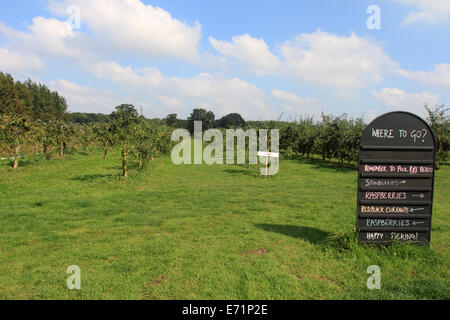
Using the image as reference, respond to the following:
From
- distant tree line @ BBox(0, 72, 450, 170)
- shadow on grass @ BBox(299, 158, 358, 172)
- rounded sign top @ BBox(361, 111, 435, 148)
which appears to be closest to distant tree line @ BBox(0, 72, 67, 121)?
distant tree line @ BBox(0, 72, 450, 170)

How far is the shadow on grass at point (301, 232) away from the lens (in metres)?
5.72

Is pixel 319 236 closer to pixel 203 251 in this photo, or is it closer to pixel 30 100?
pixel 203 251

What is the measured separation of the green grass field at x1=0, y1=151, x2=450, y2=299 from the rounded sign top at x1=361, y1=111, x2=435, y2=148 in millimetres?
2005

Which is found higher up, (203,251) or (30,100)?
(30,100)

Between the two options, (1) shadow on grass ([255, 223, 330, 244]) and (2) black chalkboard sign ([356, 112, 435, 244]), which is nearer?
(2) black chalkboard sign ([356, 112, 435, 244])

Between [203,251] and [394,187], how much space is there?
399cm

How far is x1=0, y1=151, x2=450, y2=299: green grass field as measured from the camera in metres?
3.72

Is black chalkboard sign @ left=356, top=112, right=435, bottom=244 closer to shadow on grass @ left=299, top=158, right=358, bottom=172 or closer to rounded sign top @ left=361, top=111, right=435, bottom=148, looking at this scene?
rounded sign top @ left=361, top=111, right=435, bottom=148

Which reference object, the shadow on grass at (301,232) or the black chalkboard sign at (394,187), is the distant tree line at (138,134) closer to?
the shadow on grass at (301,232)

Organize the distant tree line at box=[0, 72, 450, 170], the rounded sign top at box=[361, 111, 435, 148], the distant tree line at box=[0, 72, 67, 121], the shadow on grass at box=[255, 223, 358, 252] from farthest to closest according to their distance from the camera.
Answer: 1. the distant tree line at box=[0, 72, 67, 121]
2. the distant tree line at box=[0, 72, 450, 170]
3. the shadow on grass at box=[255, 223, 358, 252]
4. the rounded sign top at box=[361, 111, 435, 148]

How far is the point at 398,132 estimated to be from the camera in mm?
4977

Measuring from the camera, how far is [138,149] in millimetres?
14852

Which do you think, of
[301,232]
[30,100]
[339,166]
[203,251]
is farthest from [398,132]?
[30,100]
